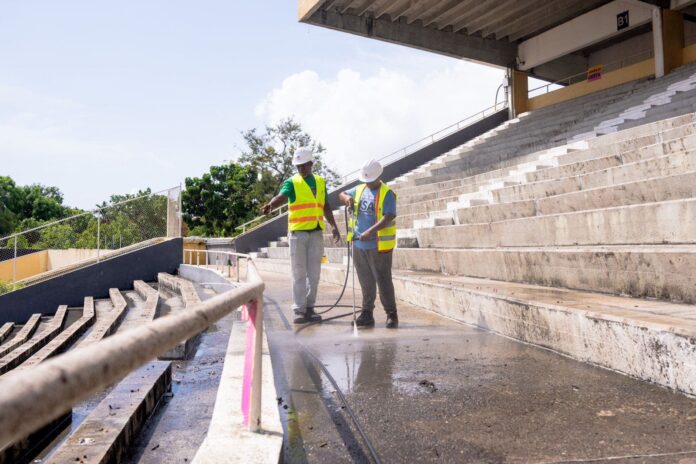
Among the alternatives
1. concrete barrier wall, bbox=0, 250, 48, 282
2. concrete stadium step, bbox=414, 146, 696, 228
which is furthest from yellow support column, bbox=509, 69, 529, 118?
concrete barrier wall, bbox=0, 250, 48, 282

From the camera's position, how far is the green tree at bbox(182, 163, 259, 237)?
41031 millimetres

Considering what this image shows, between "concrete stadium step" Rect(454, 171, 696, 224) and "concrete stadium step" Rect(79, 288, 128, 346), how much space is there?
606 centimetres

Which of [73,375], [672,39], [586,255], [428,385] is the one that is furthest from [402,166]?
[73,375]

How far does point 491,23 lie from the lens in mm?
22047

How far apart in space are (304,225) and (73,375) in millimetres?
5418

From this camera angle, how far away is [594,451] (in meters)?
2.49

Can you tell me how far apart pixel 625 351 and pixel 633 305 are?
97 centimetres

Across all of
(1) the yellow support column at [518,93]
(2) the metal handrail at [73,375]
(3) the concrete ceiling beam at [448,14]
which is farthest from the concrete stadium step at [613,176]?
(1) the yellow support column at [518,93]

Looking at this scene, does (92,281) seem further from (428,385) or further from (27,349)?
(428,385)

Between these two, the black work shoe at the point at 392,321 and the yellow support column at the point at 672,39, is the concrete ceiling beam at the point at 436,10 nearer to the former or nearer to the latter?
the yellow support column at the point at 672,39

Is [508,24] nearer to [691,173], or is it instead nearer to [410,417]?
[691,173]

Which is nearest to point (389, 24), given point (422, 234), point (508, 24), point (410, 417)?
point (508, 24)

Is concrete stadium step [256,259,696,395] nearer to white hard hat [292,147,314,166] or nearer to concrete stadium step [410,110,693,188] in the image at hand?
white hard hat [292,147,314,166]

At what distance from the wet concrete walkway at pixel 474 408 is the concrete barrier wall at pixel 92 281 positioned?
470 inches
